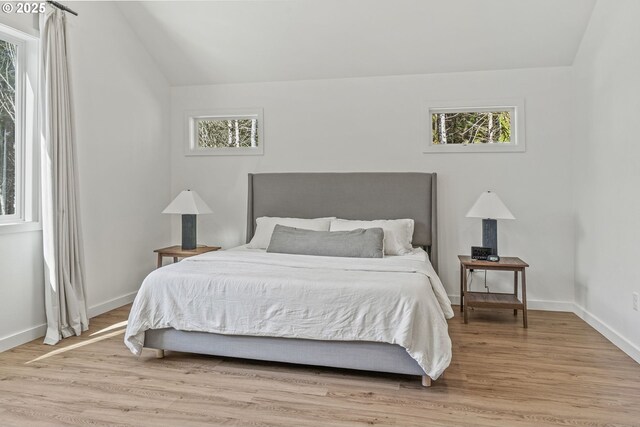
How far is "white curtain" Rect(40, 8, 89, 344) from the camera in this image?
3.28m

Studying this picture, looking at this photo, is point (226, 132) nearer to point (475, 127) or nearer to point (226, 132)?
point (226, 132)

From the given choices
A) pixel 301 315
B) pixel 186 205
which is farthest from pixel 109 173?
pixel 301 315

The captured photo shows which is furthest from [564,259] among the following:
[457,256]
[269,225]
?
[269,225]

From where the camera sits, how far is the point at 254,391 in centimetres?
A: 242

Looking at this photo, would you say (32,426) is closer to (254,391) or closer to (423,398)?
(254,391)

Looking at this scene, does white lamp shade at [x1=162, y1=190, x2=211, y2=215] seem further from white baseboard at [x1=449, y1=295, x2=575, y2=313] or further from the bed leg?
white baseboard at [x1=449, y1=295, x2=575, y2=313]

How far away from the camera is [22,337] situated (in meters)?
3.18

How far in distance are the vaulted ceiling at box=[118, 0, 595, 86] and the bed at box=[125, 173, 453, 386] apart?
2.21 m

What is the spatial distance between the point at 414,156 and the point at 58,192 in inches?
130

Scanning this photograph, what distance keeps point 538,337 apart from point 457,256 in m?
1.21

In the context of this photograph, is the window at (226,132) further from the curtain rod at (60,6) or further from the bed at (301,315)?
the bed at (301,315)

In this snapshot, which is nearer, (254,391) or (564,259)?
(254,391)

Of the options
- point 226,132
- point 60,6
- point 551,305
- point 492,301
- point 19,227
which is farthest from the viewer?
point 226,132

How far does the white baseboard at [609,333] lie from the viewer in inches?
114
